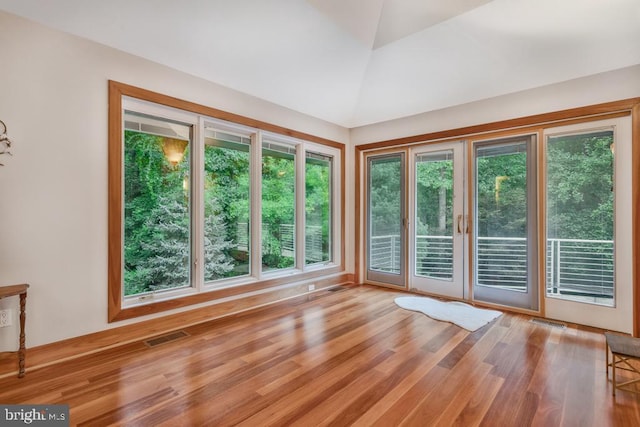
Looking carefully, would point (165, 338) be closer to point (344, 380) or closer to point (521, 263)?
point (344, 380)

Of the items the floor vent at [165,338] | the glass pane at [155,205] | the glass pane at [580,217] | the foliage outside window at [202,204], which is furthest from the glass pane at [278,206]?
the glass pane at [580,217]

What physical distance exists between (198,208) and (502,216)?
11.8 ft

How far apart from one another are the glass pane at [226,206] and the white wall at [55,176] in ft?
3.22

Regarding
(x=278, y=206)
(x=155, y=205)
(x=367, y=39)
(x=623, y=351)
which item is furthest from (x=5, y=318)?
(x=623, y=351)

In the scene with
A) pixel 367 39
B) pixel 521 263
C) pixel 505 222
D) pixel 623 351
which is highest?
pixel 367 39

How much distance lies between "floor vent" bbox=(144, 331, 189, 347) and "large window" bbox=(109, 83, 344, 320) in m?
0.26

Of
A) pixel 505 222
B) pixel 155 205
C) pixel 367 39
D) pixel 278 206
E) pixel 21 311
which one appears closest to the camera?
pixel 21 311

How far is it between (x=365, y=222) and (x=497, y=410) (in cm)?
343

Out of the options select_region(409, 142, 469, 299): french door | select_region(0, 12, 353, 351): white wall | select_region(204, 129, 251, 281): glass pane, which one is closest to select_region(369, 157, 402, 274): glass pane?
select_region(409, 142, 469, 299): french door

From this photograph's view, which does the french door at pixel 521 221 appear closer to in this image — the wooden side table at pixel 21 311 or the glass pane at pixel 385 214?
the glass pane at pixel 385 214

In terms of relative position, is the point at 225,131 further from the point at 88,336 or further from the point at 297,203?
the point at 88,336

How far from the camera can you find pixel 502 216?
3.79 m

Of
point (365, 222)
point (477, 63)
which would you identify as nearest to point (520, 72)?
point (477, 63)

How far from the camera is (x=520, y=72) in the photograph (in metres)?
3.36
